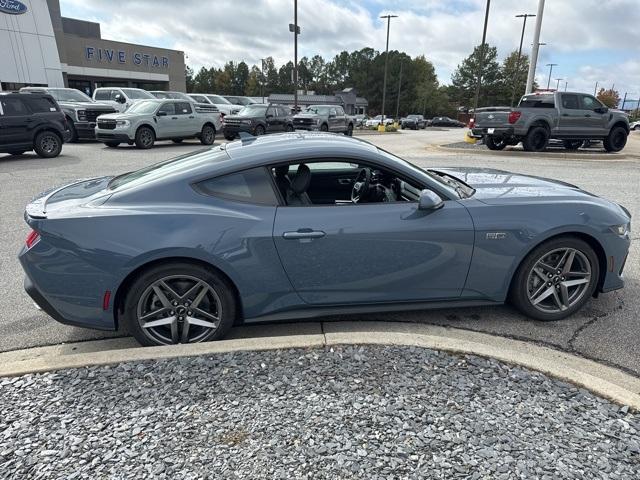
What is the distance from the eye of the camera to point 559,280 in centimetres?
346

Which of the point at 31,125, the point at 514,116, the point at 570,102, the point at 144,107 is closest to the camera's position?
the point at 31,125

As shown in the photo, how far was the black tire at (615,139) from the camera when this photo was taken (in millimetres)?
15453

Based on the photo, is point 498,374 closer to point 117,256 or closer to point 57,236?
point 117,256

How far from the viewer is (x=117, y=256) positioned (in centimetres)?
283

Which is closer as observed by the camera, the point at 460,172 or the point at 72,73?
the point at 460,172

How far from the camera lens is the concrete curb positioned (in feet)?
8.79

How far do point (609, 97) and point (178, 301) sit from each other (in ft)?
401

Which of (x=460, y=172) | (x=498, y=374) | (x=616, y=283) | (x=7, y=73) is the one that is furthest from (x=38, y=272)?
(x=7, y=73)

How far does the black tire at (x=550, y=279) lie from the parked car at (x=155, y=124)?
14263mm

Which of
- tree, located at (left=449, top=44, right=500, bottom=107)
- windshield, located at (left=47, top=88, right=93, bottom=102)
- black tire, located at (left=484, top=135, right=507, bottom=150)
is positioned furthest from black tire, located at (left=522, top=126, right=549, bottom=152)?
tree, located at (left=449, top=44, right=500, bottom=107)

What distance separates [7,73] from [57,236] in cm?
3352

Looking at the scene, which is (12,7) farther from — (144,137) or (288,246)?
(288,246)

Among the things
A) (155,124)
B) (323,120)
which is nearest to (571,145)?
(323,120)

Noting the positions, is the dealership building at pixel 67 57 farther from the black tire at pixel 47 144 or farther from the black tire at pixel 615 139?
the black tire at pixel 615 139
